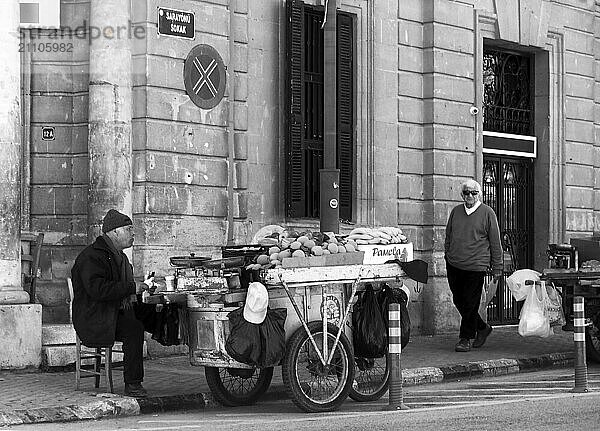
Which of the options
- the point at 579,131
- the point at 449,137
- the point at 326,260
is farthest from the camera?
the point at 579,131

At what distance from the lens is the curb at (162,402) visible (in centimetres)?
1018

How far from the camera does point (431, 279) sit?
17.8m

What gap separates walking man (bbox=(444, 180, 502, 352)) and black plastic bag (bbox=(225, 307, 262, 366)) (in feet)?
17.7

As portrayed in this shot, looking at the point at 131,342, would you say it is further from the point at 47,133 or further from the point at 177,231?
the point at 47,133

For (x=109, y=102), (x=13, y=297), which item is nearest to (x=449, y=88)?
(x=109, y=102)

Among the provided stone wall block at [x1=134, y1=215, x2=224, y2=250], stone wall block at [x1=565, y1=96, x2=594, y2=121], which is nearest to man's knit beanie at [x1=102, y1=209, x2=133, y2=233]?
stone wall block at [x1=134, y1=215, x2=224, y2=250]

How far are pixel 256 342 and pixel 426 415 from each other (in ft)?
4.72

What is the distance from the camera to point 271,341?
1038 cm

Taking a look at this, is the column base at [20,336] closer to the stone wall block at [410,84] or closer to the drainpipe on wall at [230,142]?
the drainpipe on wall at [230,142]

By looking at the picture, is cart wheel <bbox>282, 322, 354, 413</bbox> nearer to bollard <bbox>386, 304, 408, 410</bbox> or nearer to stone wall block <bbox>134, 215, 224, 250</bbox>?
bollard <bbox>386, 304, 408, 410</bbox>

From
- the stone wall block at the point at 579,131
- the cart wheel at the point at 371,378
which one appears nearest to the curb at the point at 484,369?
the cart wheel at the point at 371,378

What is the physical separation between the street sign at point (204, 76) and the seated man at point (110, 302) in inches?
143

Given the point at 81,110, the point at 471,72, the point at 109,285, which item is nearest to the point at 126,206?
the point at 81,110

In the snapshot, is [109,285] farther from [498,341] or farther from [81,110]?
[498,341]
